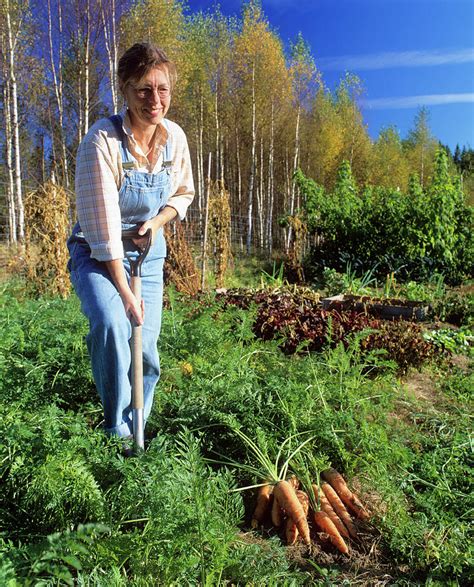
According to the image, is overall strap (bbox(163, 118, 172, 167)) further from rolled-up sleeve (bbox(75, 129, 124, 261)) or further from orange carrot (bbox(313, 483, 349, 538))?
orange carrot (bbox(313, 483, 349, 538))

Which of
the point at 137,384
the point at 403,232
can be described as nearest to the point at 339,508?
the point at 137,384

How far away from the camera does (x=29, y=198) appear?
25.8ft

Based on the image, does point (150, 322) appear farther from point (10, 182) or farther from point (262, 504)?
point (10, 182)

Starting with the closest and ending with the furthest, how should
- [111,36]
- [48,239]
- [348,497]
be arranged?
[348,497] → [48,239] → [111,36]

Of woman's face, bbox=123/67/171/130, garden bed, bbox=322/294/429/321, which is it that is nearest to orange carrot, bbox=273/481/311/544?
woman's face, bbox=123/67/171/130

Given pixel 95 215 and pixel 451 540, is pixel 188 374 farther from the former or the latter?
pixel 451 540

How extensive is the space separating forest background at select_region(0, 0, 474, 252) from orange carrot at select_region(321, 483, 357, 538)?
9820 millimetres

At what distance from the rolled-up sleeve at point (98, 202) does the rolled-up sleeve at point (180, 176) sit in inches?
17.9

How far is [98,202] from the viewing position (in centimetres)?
243

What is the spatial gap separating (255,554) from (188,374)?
175cm

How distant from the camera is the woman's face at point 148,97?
2.49 meters

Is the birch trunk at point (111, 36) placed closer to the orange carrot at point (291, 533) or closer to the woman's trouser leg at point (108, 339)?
the woman's trouser leg at point (108, 339)

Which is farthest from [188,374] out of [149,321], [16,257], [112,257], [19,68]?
[19,68]

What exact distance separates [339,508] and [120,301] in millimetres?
1378
